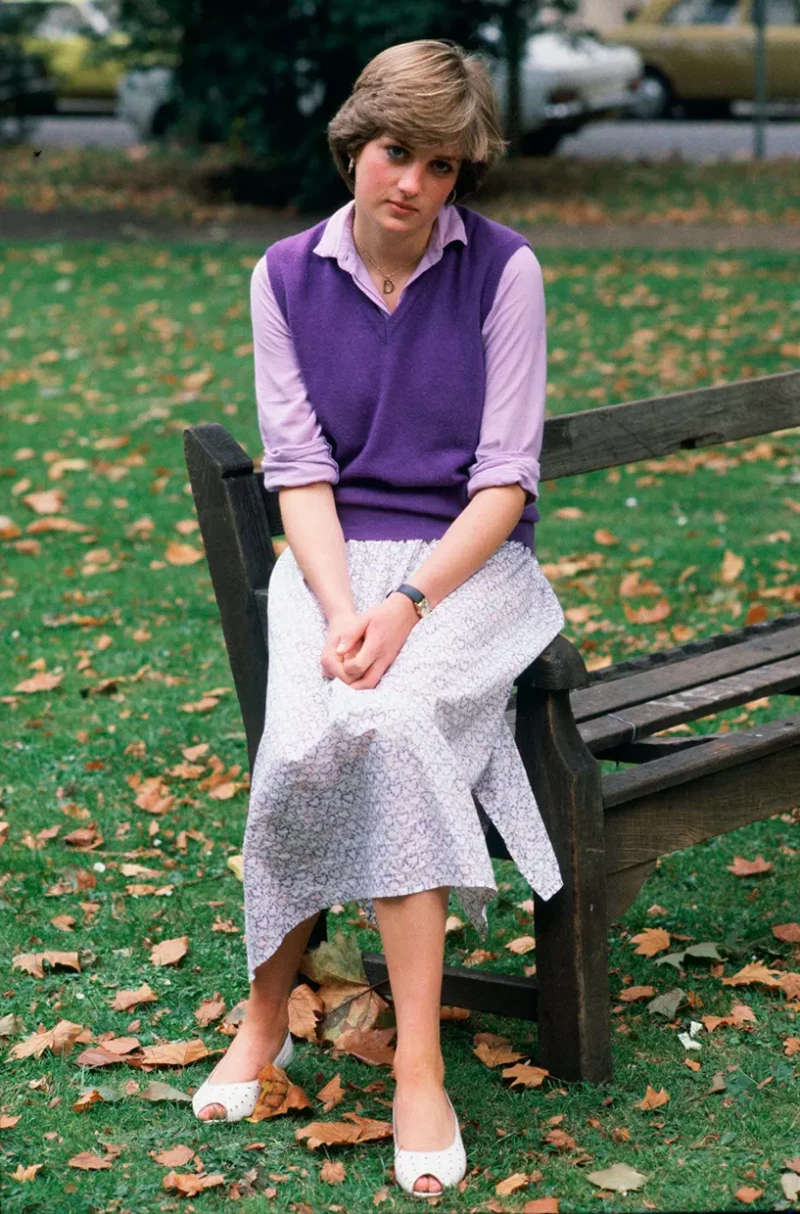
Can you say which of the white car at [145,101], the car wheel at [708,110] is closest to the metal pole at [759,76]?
the car wheel at [708,110]

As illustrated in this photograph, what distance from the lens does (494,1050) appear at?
3.18 meters

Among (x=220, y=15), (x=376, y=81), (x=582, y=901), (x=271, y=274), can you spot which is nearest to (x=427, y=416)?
(x=271, y=274)

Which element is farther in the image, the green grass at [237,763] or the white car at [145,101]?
the white car at [145,101]

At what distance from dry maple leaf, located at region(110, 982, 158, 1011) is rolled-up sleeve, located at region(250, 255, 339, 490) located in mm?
1077

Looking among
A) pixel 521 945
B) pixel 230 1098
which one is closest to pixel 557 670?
pixel 230 1098

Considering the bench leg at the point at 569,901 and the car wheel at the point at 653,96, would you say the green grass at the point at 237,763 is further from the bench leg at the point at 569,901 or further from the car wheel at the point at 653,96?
the car wheel at the point at 653,96

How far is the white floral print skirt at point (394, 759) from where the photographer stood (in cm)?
267

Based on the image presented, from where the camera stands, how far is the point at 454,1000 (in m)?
3.22

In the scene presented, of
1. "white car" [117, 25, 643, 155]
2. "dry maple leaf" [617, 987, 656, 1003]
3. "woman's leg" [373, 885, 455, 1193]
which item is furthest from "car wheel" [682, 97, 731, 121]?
"woman's leg" [373, 885, 455, 1193]

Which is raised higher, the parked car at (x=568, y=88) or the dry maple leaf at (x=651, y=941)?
the dry maple leaf at (x=651, y=941)

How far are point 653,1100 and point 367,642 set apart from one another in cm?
95

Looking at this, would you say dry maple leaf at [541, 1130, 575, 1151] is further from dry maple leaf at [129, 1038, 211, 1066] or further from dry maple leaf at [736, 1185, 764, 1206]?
dry maple leaf at [129, 1038, 211, 1066]

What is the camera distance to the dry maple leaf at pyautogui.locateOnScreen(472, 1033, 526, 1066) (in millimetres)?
3139

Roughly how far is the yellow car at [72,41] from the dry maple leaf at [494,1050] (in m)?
14.7
